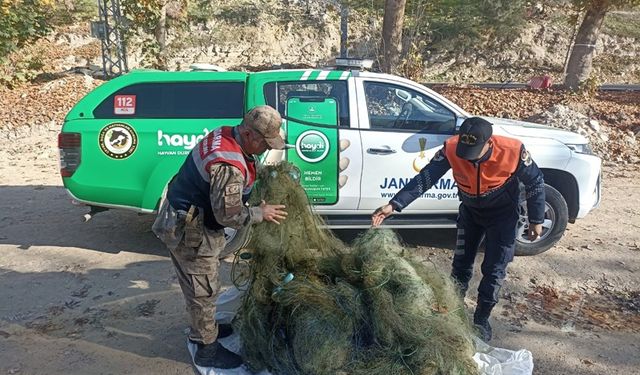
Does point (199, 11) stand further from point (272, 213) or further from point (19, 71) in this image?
point (272, 213)

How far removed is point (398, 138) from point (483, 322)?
206cm

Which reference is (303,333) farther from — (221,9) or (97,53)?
(221,9)

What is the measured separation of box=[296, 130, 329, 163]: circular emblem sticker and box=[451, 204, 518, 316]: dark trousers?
1.66 metres

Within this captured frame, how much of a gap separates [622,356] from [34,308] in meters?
4.61

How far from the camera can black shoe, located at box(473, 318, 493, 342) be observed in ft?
13.0

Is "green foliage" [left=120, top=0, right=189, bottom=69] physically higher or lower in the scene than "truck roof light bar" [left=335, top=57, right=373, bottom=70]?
higher

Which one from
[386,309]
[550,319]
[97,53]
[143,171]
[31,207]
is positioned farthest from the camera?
[97,53]

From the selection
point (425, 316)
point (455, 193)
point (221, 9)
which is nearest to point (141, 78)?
point (455, 193)

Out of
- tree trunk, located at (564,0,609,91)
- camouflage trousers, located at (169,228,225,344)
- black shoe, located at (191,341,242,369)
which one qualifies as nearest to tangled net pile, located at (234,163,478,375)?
black shoe, located at (191,341,242,369)

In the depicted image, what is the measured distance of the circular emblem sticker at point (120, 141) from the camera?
5.29 meters

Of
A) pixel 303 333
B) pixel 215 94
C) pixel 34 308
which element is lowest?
pixel 34 308

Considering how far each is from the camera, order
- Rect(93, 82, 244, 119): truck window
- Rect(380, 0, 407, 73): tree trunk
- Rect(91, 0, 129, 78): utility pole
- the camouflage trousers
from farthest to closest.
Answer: Rect(91, 0, 129, 78): utility pole → Rect(380, 0, 407, 73): tree trunk → Rect(93, 82, 244, 119): truck window → the camouflage trousers

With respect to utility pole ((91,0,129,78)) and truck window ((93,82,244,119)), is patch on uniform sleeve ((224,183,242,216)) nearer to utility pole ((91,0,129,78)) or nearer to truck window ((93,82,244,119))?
truck window ((93,82,244,119))

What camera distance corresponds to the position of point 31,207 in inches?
281
